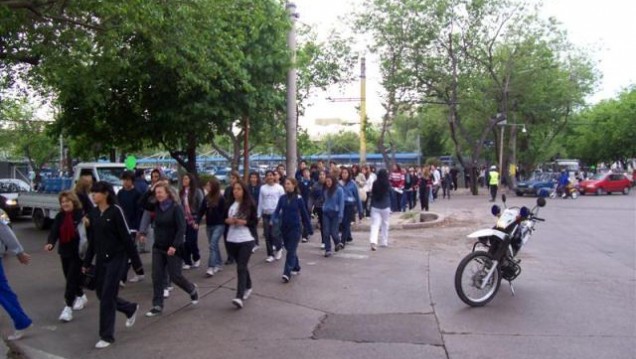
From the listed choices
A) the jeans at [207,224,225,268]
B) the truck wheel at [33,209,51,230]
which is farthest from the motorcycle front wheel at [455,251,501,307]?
the truck wheel at [33,209,51,230]

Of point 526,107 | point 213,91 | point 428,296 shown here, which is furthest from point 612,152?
point 428,296

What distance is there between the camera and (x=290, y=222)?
875cm

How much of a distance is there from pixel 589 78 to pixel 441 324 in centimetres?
4306

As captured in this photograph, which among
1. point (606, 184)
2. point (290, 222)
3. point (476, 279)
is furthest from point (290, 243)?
point (606, 184)

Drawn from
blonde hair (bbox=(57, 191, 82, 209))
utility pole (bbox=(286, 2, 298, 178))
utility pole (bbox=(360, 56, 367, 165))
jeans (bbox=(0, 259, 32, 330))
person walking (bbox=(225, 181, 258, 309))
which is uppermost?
utility pole (bbox=(360, 56, 367, 165))

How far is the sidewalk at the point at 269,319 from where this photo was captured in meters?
5.67

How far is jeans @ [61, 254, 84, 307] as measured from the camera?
6945 mm

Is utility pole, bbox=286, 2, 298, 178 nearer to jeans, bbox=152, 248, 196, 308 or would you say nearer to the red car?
jeans, bbox=152, 248, 196, 308

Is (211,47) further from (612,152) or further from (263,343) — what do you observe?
(612,152)

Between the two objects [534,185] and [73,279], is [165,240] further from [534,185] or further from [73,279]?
[534,185]

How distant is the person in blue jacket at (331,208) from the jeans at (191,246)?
7.89 ft

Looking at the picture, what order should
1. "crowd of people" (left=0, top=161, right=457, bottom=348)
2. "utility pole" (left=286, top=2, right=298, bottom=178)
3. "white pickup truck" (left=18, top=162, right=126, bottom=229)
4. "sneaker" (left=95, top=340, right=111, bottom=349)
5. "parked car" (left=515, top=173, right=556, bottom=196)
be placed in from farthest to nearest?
"parked car" (left=515, top=173, right=556, bottom=196) < "white pickup truck" (left=18, top=162, right=126, bottom=229) < "utility pole" (left=286, top=2, right=298, bottom=178) < "crowd of people" (left=0, top=161, right=457, bottom=348) < "sneaker" (left=95, top=340, right=111, bottom=349)

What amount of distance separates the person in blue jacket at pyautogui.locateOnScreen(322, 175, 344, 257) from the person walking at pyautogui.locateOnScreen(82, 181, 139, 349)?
5.09m

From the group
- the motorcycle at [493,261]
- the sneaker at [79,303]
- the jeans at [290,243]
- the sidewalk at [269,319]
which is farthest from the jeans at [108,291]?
the motorcycle at [493,261]
